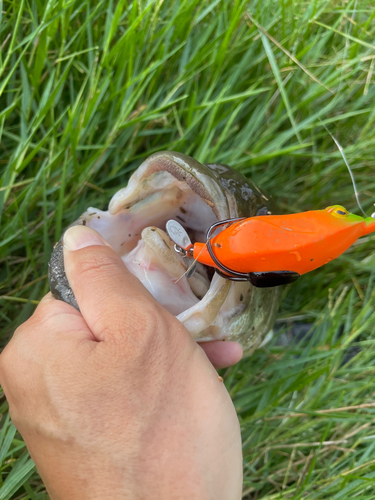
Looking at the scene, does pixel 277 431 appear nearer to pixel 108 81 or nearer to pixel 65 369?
pixel 65 369

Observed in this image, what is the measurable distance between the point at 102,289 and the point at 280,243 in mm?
577

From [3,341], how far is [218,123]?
178 centimetres

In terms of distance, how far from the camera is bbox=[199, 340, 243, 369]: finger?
1738mm

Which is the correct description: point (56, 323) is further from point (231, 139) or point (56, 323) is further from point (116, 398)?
point (231, 139)

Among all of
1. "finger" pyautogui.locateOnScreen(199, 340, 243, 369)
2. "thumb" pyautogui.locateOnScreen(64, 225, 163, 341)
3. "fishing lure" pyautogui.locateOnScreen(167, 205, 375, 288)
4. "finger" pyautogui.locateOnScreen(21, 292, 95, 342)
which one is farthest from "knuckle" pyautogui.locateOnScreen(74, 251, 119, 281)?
"finger" pyautogui.locateOnScreen(199, 340, 243, 369)

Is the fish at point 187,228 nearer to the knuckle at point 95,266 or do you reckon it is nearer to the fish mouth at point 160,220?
the fish mouth at point 160,220

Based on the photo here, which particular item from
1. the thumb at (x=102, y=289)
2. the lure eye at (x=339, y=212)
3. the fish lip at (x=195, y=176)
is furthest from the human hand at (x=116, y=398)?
the lure eye at (x=339, y=212)

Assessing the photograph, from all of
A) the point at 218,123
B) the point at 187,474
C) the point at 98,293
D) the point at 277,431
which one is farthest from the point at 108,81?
the point at 277,431

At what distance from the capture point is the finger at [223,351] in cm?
174

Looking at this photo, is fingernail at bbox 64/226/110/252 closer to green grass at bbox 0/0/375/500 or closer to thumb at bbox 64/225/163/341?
thumb at bbox 64/225/163/341

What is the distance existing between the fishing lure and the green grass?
1.00 metres

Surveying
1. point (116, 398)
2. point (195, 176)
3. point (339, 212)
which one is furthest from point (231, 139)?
point (116, 398)

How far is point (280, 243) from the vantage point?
1.13m

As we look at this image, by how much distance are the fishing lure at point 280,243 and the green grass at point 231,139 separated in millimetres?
1002
